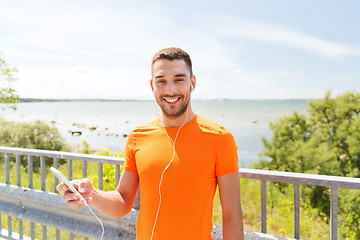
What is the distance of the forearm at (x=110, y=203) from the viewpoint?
167 cm

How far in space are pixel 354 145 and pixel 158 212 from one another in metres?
6.13

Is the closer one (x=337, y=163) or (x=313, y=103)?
(x=337, y=163)

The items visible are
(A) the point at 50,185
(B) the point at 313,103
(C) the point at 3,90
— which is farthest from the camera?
(C) the point at 3,90

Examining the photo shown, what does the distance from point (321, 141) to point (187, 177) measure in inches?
239

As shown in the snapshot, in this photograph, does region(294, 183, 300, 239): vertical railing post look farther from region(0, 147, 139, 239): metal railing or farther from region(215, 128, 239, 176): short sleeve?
region(0, 147, 139, 239): metal railing

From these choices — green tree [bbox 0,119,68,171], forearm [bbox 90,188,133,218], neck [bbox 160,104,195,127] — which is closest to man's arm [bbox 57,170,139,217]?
forearm [bbox 90,188,133,218]

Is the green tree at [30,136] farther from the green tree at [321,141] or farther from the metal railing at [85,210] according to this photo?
the green tree at [321,141]

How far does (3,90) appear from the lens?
10.2 metres

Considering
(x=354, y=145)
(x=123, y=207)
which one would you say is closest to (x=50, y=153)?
(x=123, y=207)

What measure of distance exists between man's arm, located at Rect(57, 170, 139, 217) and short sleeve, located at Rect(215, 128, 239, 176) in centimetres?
61

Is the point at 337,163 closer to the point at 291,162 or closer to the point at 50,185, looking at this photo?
the point at 291,162

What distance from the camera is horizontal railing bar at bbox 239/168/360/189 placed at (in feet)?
5.69

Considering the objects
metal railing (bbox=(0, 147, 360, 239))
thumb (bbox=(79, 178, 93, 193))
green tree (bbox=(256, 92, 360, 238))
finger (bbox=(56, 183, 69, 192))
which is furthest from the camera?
green tree (bbox=(256, 92, 360, 238))

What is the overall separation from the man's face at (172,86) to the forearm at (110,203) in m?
0.64
